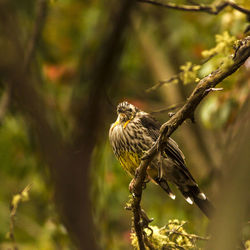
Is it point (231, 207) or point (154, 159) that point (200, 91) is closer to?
point (231, 207)

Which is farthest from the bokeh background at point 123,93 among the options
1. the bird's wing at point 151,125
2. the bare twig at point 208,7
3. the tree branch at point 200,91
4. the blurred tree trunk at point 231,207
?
the blurred tree trunk at point 231,207

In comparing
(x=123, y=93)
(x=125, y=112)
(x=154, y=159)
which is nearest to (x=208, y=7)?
(x=154, y=159)

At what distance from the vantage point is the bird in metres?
4.77

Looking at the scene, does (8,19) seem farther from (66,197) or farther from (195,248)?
(195,248)

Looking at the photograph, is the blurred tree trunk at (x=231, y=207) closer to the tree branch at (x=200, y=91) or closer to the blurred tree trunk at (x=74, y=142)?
the blurred tree trunk at (x=74, y=142)

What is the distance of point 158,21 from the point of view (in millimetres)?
9680

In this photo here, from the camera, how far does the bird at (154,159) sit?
4773 mm

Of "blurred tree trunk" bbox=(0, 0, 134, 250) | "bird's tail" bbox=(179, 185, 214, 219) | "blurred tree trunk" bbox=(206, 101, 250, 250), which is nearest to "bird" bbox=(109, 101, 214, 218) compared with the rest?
"bird's tail" bbox=(179, 185, 214, 219)

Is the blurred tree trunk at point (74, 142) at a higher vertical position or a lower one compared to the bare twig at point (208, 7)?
lower

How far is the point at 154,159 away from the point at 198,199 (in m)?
0.53

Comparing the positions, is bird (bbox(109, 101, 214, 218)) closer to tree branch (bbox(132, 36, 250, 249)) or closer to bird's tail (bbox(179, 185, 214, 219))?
bird's tail (bbox(179, 185, 214, 219))

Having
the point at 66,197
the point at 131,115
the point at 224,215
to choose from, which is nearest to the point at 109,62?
the point at 66,197

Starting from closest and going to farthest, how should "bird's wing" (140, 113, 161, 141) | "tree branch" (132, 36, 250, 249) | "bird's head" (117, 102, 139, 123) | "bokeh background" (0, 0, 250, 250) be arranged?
1. "tree branch" (132, 36, 250, 249)
2. "bird's wing" (140, 113, 161, 141)
3. "bird's head" (117, 102, 139, 123)
4. "bokeh background" (0, 0, 250, 250)

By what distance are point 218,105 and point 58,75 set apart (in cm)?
417
